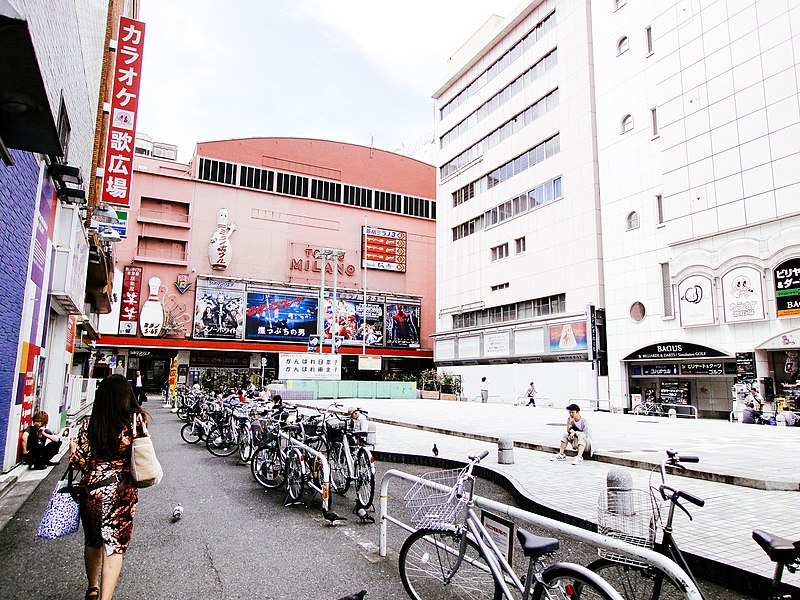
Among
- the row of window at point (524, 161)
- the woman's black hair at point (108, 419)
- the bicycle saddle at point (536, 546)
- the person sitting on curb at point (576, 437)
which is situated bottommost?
the person sitting on curb at point (576, 437)

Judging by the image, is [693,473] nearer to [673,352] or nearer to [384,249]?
[673,352]

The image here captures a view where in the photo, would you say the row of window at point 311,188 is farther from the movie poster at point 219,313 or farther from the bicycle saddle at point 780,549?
the bicycle saddle at point 780,549

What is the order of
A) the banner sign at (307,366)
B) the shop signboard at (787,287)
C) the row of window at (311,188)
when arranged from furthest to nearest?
the row of window at (311,188), the banner sign at (307,366), the shop signboard at (787,287)

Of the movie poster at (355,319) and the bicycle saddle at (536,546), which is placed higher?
the movie poster at (355,319)

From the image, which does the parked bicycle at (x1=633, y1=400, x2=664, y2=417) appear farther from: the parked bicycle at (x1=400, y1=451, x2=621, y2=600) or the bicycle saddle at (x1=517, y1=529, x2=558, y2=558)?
the bicycle saddle at (x1=517, y1=529, x2=558, y2=558)

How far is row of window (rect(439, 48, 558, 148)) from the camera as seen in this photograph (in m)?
37.2

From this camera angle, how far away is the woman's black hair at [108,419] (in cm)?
390

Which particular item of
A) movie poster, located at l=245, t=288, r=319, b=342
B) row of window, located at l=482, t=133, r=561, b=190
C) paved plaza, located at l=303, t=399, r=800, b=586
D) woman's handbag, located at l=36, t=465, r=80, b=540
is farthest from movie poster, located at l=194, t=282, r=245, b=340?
woman's handbag, located at l=36, t=465, r=80, b=540

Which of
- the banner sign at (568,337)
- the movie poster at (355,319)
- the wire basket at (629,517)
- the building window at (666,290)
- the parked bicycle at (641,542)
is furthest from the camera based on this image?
the movie poster at (355,319)

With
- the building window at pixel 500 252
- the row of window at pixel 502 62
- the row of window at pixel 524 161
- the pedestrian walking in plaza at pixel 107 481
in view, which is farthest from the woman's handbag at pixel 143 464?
the row of window at pixel 502 62

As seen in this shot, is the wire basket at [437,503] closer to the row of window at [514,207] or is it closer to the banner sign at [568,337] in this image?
the banner sign at [568,337]

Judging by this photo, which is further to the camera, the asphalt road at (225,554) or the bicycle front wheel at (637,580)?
the asphalt road at (225,554)

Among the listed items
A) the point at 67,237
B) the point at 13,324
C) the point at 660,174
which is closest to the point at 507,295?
the point at 660,174

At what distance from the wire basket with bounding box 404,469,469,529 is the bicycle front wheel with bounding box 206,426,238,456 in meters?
8.34
